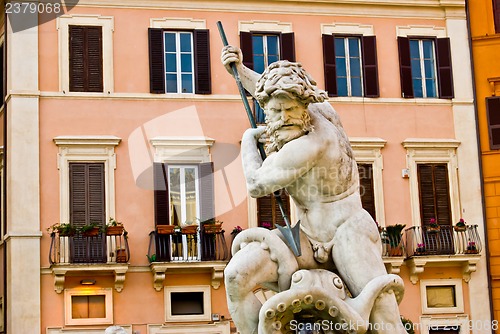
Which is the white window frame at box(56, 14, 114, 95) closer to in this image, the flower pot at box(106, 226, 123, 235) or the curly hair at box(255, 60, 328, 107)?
the flower pot at box(106, 226, 123, 235)

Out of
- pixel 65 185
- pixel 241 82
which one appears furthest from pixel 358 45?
pixel 241 82

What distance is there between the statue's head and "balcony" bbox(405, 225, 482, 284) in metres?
22.0

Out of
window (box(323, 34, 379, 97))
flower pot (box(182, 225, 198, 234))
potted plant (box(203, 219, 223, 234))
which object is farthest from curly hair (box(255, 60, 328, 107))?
window (box(323, 34, 379, 97))

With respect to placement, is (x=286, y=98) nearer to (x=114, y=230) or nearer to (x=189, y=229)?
(x=114, y=230)

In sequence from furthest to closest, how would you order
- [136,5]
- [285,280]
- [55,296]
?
[136,5]
[55,296]
[285,280]

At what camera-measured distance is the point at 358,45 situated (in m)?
29.5

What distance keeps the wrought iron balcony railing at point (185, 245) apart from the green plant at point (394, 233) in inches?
157

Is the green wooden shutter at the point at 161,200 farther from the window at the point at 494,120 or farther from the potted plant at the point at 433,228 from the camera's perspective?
the window at the point at 494,120

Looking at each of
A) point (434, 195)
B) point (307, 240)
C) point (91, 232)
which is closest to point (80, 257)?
point (91, 232)

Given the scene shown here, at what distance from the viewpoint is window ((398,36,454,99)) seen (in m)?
29.5

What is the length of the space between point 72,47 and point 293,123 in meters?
21.9

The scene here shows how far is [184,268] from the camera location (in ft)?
88.2

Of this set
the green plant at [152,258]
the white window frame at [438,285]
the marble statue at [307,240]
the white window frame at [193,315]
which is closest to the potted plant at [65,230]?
the green plant at [152,258]

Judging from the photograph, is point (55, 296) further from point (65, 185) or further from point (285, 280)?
point (285, 280)
